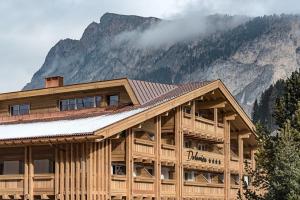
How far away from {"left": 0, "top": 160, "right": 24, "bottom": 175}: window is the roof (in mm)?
1741

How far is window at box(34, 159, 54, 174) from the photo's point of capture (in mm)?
35344

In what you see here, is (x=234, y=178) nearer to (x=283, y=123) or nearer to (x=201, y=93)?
(x=201, y=93)

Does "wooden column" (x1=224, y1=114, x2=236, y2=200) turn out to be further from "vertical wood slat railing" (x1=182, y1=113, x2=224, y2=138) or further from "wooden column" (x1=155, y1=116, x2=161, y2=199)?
"wooden column" (x1=155, y1=116, x2=161, y2=199)

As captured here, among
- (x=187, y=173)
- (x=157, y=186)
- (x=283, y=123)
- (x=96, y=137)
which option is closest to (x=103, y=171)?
(x=96, y=137)

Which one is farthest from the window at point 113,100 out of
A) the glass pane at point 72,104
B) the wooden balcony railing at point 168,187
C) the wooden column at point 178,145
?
the wooden balcony railing at point 168,187

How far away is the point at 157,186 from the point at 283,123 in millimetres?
13186

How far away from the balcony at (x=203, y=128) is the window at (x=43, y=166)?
31.4ft

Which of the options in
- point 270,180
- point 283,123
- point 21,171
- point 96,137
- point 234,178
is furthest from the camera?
point 234,178

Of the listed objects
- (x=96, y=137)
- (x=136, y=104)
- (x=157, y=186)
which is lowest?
(x=157, y=186)

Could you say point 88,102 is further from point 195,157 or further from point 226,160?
point 226,160

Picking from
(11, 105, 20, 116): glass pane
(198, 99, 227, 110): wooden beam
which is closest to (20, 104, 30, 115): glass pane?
(11, 105, 20, 116): glass pane

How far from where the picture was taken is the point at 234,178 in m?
51.6

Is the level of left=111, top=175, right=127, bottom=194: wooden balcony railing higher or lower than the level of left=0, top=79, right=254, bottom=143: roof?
lower

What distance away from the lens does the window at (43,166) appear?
3534cm
